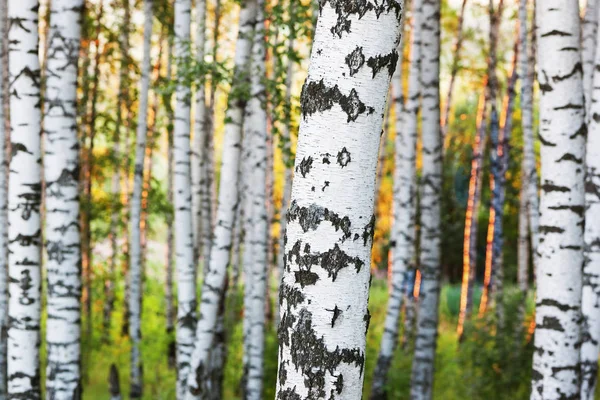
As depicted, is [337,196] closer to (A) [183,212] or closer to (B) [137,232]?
(A) [183,212]

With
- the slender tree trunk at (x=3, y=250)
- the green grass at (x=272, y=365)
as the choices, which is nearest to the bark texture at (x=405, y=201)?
the green grass at (x=272, y=365)

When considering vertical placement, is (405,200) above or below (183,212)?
above

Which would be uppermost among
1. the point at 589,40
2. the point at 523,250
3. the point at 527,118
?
the point at 589,40

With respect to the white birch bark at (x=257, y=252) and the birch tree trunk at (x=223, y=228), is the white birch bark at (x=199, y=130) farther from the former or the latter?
the white birch bark at (x=257, y=252)

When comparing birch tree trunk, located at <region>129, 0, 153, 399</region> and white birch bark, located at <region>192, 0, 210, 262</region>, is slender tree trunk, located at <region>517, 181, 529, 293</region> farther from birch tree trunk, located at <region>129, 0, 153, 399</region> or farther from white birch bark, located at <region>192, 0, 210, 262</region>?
birch tree trunk, located at <region>129, 0, 153, 399</region>

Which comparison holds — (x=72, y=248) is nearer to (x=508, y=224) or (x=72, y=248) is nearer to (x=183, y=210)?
(x=183, y=210)

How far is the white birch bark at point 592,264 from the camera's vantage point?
4996mm

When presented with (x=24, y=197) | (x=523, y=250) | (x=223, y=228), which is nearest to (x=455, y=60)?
(x=523, y=250)

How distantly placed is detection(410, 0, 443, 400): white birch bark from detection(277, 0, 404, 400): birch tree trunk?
20.3 feet

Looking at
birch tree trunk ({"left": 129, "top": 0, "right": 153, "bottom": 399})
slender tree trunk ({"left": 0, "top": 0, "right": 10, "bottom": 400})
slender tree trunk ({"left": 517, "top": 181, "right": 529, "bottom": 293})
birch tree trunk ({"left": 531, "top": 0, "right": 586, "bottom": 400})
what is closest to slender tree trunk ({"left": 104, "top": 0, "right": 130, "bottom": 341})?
birch tree trunk ({"left": 129, "top": 0, "right": 153, "bottom": 399})

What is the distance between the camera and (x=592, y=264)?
201 inches

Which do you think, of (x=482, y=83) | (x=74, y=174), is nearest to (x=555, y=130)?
(x=74, y=174)

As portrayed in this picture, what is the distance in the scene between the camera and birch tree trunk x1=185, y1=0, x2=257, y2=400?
6.92 meters

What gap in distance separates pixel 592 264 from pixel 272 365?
5713 millimetres
